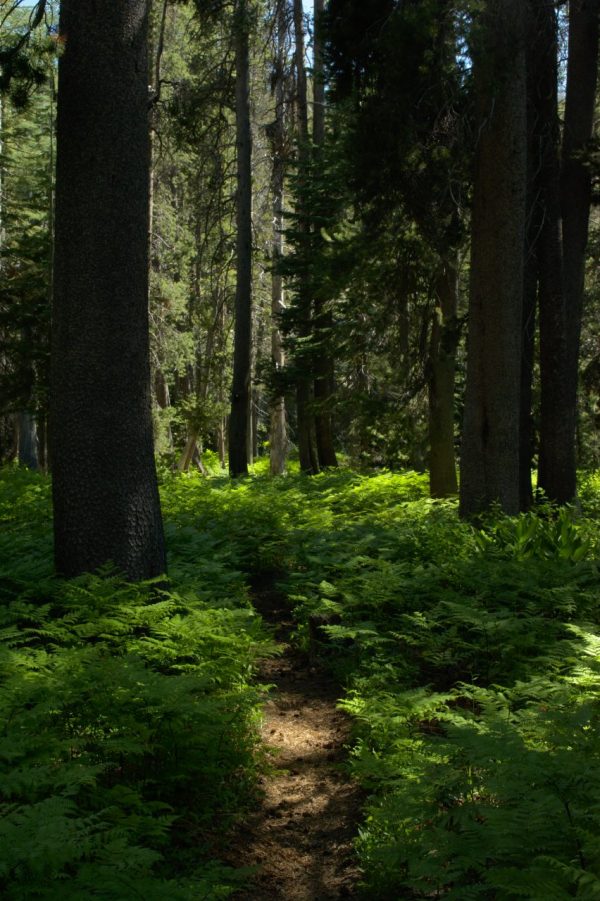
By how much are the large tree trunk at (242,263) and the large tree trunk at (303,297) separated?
1213 mm

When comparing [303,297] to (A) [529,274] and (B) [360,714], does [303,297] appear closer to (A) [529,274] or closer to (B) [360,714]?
(A) [529,274]

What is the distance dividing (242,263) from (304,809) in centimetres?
1437

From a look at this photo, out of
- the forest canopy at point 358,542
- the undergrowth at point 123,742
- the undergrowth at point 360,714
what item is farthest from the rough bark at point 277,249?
the undergrowth at point 123,742

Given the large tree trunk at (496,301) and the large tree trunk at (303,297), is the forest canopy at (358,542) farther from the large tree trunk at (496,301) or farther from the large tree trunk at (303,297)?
the large tree trunk at (303,297)

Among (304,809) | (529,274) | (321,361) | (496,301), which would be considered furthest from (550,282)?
(304,809)

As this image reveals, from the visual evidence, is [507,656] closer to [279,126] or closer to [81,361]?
[81,361]

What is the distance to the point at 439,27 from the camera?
30.0 feet

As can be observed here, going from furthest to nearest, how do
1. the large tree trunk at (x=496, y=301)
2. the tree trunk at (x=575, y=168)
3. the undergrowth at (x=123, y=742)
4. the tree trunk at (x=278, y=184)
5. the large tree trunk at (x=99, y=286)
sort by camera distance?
the tree trunk at (x=278, y=184), the tree trunk at (x=575, y=168), the large tree trunk at (x=496, y=301), the large tree trunk at (x=99, y=286), the undergrowth at (x=123, y=742)

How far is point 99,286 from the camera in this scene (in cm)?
625

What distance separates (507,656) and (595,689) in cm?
105

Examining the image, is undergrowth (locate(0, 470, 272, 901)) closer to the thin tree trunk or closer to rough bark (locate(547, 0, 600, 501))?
rough bark (locate(547, 0, 600, 501))

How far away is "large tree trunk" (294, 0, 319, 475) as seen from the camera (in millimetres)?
18080

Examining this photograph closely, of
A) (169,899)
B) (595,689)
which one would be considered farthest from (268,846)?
(595,689)

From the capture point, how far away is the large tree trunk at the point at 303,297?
18.1m
